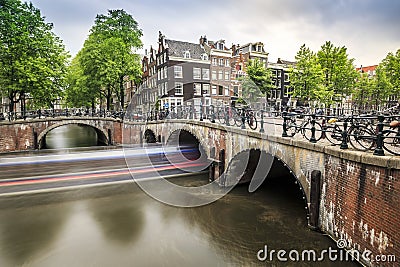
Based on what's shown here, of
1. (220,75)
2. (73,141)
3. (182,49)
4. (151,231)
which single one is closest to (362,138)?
(151,231)

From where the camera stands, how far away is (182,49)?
116 feet

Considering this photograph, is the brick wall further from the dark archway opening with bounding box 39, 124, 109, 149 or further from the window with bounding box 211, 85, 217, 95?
the window with bounding box 211, 85, 217, 95

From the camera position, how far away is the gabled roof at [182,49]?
3444cm

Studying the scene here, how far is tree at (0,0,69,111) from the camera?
20.6 m

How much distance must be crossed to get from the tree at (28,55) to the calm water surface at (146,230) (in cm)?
1329

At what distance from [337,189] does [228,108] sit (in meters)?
7.89

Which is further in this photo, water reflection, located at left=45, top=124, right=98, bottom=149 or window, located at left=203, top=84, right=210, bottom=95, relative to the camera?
window, located at left=203, top=84, right=210, bottom=95

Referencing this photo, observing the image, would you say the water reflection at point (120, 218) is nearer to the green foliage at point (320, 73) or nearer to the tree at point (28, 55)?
the tree at point (28, 55)

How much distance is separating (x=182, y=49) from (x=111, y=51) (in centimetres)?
1162

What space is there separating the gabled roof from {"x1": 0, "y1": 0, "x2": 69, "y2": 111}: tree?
580 inches

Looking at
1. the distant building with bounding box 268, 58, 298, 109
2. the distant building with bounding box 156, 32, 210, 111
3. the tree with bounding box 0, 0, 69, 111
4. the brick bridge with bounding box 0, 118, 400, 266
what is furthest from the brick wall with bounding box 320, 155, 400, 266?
the distant building with bounding box 268, 58, 298, 109

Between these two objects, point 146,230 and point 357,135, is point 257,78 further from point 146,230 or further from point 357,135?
point 357,135

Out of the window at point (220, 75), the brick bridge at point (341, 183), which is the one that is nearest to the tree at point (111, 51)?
the window at point (220, 75)

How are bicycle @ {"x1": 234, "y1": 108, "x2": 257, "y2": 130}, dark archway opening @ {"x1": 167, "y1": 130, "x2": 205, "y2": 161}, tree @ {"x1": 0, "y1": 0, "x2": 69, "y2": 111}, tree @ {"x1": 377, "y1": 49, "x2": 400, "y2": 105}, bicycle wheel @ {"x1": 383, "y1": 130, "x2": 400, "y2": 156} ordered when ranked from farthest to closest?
tree @ {"x1": 377, "y1": 49, "x2": 400, "y2": 105} → tree @ {"x1": 0, "y1": 0, "x2": 69, "y2": 111} → dark archway opening @ {"x1": 167, "y1": 130, "x2": 205, "y2": 161} → bicycle @ {"x1": 234, "y1": 108, "x2": 257, "y2": 130} → bicycle wheel @ {"x1": 383, "y1": 130, "x2": 400, "y2": 156}
